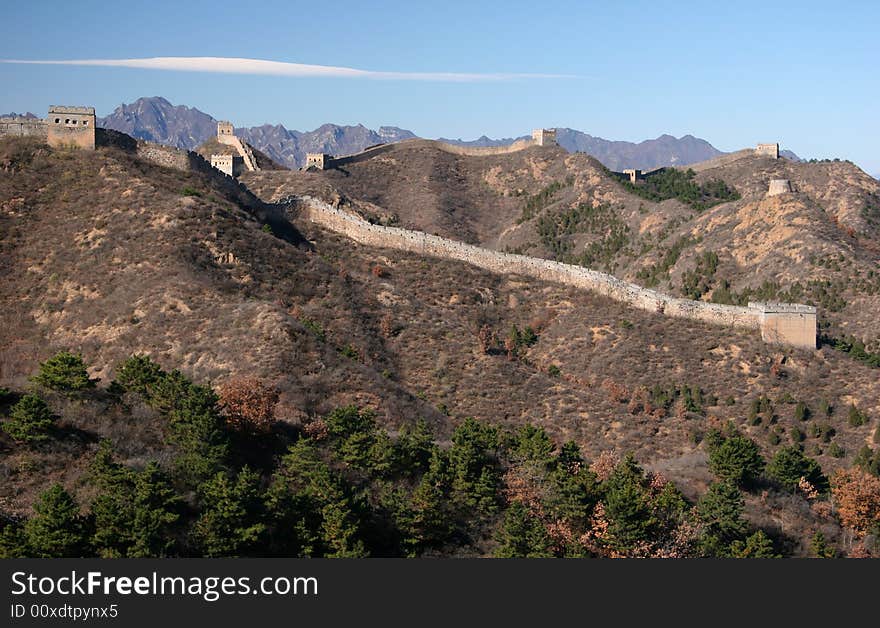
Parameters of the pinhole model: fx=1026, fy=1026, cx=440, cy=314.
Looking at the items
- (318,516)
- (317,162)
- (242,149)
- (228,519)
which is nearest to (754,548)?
(318,516)

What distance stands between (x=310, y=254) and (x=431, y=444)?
27.0 meters

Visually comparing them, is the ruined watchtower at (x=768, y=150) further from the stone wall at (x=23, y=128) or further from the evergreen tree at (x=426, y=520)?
the evergreen tree at (x=426, y=520)

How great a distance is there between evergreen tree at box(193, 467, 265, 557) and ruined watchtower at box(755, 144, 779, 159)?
101 metres

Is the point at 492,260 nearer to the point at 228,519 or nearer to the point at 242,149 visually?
the point at 242,149

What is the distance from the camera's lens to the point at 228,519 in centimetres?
2862

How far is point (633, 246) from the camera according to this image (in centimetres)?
9406

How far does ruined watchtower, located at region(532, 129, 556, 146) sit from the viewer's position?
12050 centimetres

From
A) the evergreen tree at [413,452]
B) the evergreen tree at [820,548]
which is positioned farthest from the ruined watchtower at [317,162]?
the evergreen tree at [820,548]

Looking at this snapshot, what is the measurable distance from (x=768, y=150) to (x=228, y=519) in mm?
102449

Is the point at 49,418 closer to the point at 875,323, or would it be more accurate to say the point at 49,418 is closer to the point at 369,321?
the point at 369,321

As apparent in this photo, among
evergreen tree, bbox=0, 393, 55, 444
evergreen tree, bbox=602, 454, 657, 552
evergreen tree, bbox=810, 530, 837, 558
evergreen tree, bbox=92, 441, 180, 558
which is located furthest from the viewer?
evergreen tree, bbox=810, 530, 837, 558

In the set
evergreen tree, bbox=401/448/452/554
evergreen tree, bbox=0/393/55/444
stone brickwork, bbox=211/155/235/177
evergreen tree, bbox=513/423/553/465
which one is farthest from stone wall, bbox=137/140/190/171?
evergreen tree, bbox=401/448/452/554

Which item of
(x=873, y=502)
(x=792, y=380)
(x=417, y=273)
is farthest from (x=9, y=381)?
(x=792, y=380)

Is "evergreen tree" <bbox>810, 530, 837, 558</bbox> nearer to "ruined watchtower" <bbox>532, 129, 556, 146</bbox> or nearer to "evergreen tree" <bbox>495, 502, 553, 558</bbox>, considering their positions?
"evergreen tree" <bbox>495, 502, 553, 558</bbox>
